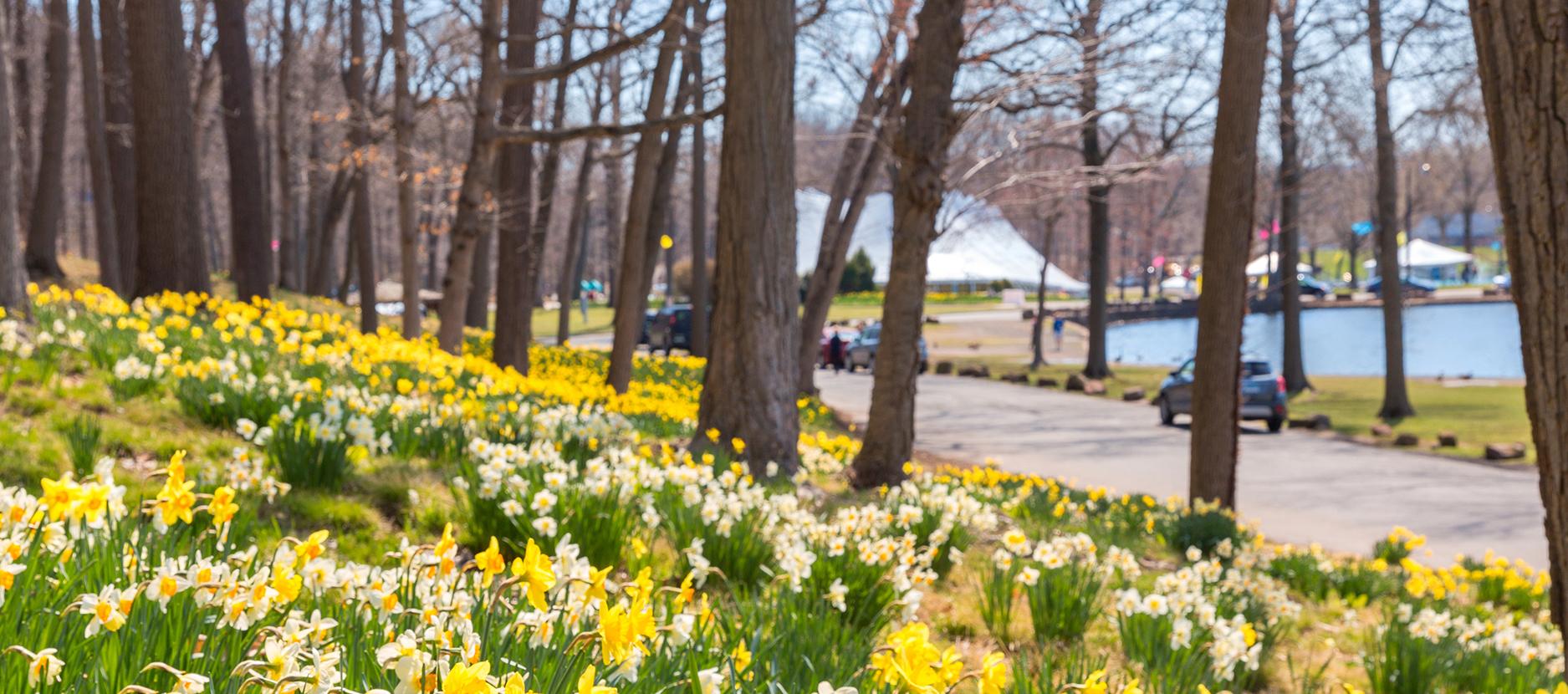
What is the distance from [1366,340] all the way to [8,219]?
5052 cm

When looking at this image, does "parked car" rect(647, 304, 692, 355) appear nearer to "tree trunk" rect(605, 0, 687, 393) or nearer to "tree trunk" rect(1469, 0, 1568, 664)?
"tree trunk" rect(605, 0, 687, 393)

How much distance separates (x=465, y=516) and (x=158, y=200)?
25.0 feet

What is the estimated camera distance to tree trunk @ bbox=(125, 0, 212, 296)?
1057cm

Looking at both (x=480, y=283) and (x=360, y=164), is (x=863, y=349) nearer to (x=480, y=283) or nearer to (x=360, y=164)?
(x=480, y=283)

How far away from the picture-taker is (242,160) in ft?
52.7

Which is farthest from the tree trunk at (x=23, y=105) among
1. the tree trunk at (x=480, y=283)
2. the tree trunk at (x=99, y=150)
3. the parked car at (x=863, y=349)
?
the parked car at (x=863, y=349)

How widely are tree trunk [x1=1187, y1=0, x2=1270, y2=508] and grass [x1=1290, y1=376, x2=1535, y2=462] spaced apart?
913cm

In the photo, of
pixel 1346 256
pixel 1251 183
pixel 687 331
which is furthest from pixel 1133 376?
pixel 1346 256

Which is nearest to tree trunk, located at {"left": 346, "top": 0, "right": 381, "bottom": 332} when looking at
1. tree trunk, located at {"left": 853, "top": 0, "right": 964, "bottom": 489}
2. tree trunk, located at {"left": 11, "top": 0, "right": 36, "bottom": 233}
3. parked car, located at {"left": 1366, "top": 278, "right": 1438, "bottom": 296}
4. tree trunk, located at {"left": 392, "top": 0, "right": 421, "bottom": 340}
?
tree trunk, located at {"left": 392, "top": 0, "right": 421, "bottom": 340}

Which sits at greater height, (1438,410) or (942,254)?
(942,254)

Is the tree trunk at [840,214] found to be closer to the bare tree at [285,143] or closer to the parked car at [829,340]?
the bare tree at [285,143]

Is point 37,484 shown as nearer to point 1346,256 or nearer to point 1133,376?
point 1133,376

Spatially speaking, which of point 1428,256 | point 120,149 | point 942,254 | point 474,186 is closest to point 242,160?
point 120,149

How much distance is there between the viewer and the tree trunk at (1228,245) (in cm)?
895
